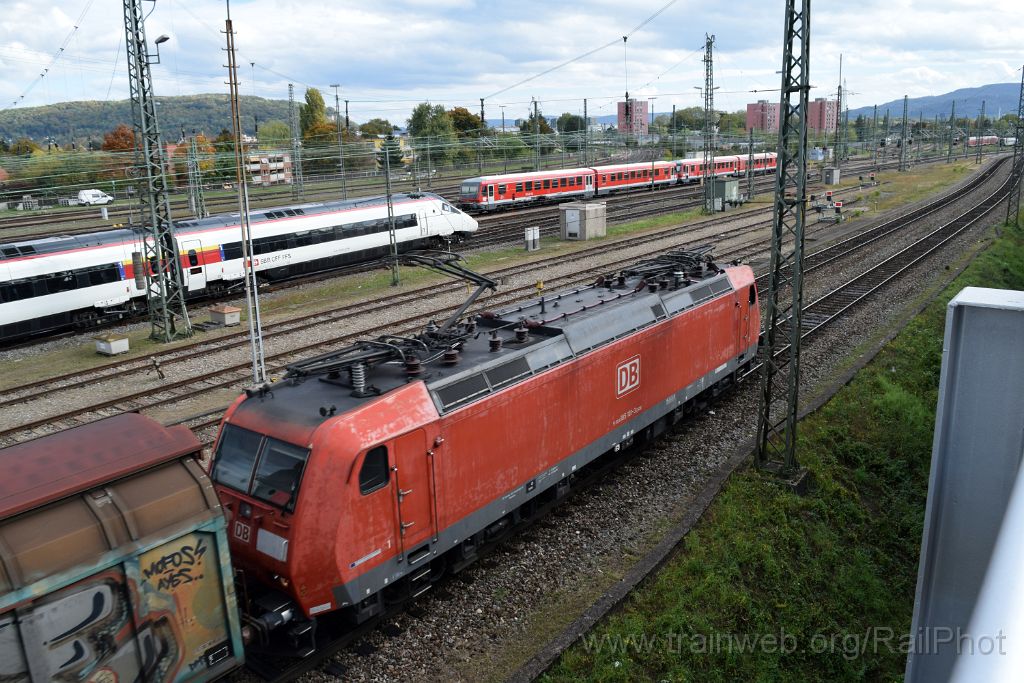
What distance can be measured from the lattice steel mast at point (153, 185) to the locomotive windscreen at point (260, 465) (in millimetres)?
16472

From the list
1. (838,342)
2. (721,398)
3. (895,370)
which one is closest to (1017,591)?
(721,398)

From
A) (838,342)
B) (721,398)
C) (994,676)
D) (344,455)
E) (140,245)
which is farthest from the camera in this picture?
(140,245)

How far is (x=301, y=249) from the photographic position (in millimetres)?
33875

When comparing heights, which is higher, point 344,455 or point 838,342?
point 344,455

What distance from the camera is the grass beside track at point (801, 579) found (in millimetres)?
10188

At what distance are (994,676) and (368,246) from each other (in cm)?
3604

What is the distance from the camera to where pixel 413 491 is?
9773mm

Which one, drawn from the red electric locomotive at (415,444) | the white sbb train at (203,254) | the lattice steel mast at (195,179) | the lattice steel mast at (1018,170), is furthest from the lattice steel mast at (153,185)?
the lattice steel mast at (1018,170)

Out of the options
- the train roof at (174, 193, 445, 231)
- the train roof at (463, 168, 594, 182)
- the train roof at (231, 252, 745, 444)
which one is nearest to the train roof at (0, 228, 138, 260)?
the train roof at (174, 193, 445, 231)

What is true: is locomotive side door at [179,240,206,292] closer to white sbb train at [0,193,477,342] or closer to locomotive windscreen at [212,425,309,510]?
white sbb train at [0,193,477,342]

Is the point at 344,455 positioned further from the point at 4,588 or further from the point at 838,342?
the point at 838,342

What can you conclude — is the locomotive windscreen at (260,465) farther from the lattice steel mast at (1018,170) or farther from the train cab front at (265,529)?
the lattice steel mast at (1018,170)

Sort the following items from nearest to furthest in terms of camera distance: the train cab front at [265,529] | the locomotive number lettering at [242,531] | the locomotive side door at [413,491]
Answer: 1. the train cab front at [265,529]
2. the locomotive number lettering at [242,531]
3. the locomotive side door at [413,491]

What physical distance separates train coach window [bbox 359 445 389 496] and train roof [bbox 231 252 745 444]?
0.67 metres
